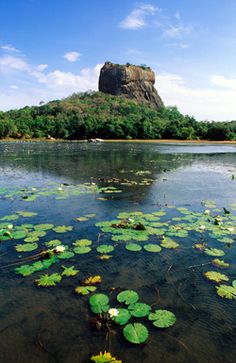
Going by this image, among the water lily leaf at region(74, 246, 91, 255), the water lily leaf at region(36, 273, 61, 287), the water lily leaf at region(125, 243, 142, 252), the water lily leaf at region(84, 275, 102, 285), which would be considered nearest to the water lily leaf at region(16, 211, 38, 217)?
the water lily leaf at region(74, 246, 91, 255)

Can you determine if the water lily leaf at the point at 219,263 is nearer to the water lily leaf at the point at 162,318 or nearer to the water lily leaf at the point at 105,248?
the water lily leaf at the point at 162,318

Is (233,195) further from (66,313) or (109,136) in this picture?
(109,136)

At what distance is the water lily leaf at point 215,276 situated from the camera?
4566 mm

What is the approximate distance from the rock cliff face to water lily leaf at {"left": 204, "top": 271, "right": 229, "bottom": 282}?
140513mm

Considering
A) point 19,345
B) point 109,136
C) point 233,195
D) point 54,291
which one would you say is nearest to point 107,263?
point 54,291

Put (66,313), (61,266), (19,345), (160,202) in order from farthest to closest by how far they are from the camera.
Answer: (160,202), (61,266), (66,313), (19,345)

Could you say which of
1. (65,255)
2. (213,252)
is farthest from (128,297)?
(213,252)

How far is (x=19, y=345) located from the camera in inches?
125

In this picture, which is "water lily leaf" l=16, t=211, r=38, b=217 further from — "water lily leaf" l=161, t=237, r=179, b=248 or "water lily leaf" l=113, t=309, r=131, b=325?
"water lily leaf" l=113, t=309, r=131, b=325

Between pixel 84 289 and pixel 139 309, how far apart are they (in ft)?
3.04

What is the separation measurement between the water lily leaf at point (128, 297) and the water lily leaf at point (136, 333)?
1.54 ft

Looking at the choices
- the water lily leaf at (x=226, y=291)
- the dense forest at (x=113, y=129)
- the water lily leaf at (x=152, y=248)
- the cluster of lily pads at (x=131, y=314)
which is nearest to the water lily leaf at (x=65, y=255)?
the cluster of lily pads at (x=131, y=314)

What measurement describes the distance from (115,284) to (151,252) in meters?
1.35

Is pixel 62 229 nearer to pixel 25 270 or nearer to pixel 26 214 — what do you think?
pixel 26 214
